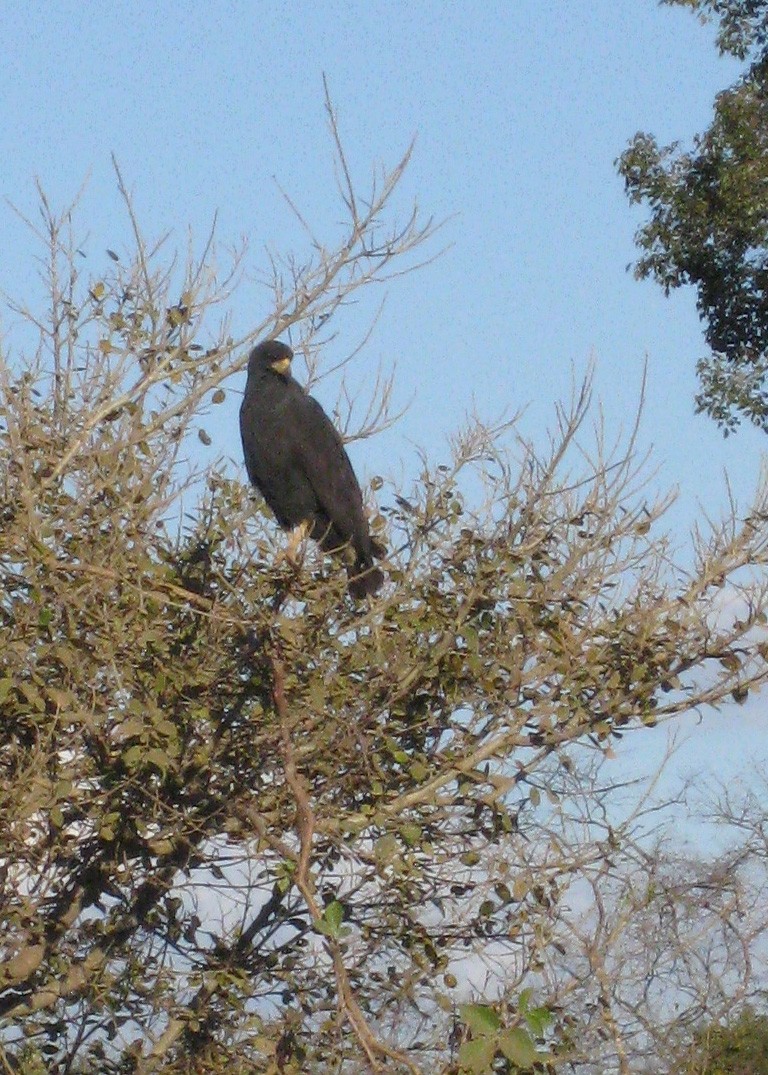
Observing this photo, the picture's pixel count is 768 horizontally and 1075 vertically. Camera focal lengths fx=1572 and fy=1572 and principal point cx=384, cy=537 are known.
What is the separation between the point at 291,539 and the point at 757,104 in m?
7.80

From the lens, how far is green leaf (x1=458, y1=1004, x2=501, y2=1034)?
8.36 feet

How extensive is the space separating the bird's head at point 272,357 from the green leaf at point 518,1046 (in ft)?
12.5

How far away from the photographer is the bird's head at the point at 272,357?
19.8ft

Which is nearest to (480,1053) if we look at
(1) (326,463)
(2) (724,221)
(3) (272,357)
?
(1) (326,463)

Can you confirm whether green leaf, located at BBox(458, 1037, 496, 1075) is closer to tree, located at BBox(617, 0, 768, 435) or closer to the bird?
the bird

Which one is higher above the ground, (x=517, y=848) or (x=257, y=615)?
(x=257, y=615)

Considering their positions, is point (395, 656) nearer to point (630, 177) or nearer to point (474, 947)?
point (474, 947)

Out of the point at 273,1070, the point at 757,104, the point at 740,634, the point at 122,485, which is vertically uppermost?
the point at 757,104

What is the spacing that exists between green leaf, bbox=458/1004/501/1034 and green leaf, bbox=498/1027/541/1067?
24mm

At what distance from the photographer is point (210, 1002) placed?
14.1 ft

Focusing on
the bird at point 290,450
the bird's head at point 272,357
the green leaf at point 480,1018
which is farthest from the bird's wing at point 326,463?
the green leaf at point 480,1018

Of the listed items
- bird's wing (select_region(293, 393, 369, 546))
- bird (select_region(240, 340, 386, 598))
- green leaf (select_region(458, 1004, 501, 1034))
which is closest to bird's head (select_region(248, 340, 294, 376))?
bird (select_region(240, 340, 386, 598))

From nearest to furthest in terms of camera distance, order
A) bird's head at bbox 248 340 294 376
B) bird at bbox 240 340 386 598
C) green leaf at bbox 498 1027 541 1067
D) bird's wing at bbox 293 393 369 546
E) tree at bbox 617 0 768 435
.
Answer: green leaf at bbox 498 1027 541 1067
bird's wing at bbox 293 393 369 546
bird at bbox 240 340 386 598
bird's head at bbox 248 340 294 376
tree at bbox 617 0 768 435

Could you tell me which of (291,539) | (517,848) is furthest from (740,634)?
(291,539)
